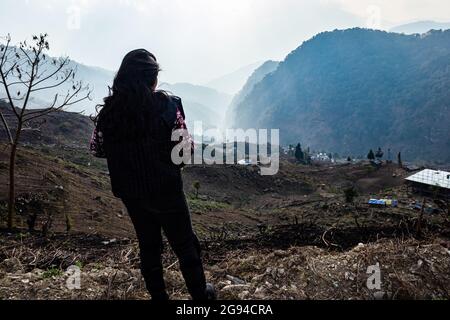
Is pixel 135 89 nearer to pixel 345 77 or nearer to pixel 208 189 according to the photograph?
pixel 208 189

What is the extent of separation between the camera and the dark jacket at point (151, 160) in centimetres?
212

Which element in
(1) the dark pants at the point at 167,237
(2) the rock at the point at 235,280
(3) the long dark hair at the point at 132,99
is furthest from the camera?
(2) the rock at the point at 235,280

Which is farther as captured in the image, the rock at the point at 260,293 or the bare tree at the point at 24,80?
the bare tree at the point at 24,80

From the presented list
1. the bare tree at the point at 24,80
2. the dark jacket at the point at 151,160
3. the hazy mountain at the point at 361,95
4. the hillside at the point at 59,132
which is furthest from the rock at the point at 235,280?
the hazy mountain at the point at 361,95

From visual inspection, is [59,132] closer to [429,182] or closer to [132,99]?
[429,182]

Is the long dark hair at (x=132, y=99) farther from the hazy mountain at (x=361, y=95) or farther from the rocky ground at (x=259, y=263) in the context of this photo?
the hazy mountain at (x=361, y=95)

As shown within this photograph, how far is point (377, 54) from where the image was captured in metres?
169

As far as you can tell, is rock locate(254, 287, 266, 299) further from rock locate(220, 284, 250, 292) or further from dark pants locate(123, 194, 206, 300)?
dark pants locate(123, 194, 206, 300)

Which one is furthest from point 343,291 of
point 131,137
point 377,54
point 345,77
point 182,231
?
point 377,54

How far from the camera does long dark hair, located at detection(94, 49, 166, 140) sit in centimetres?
207

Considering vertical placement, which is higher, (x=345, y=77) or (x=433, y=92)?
(x=345, y=77)

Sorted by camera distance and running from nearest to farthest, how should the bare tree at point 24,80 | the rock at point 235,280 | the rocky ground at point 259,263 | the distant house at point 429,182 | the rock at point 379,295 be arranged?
1. the rock at point 379,295
2. the rocky ground at point 259,263
3. the rock at point 235,280
4. the bare tree at point 24,80
5. the distant house at point 429,182

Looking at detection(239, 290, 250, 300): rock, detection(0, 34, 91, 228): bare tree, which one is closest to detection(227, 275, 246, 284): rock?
detection(239, 290, 250, 300): rock
